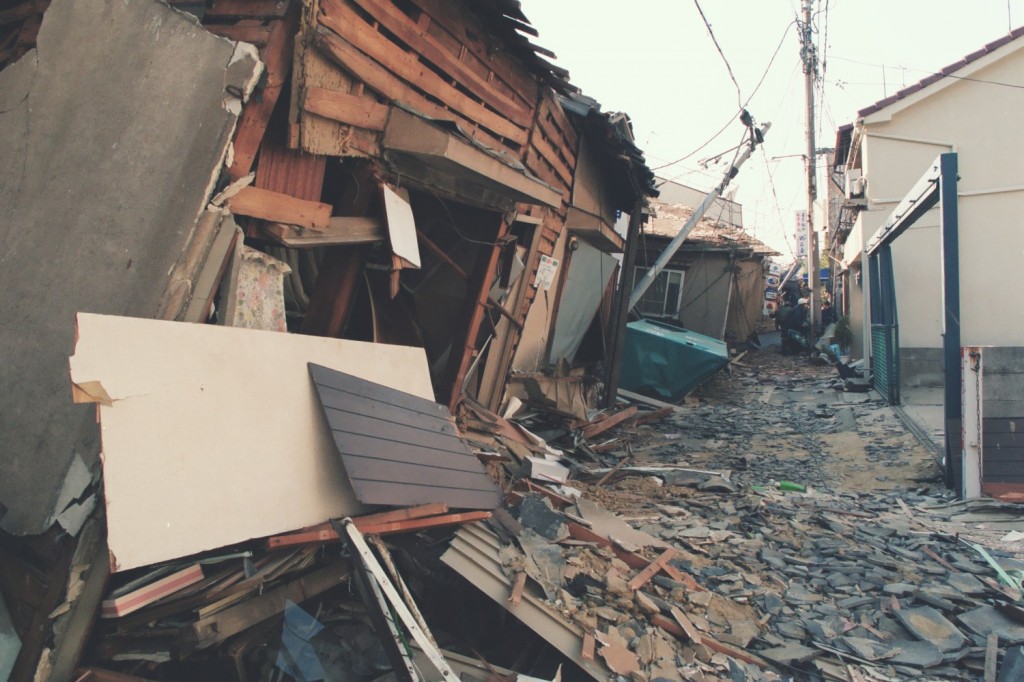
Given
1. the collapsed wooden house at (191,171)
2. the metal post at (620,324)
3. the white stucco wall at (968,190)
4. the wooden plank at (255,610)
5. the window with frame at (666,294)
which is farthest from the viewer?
the window with frame at (666,294)

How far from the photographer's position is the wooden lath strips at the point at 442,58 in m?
4.43

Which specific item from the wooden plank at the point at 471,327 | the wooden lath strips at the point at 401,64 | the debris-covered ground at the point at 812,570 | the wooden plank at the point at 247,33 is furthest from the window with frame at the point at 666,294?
the wooden plank at the point at 247,33

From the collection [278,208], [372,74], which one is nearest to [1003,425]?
[372,74]

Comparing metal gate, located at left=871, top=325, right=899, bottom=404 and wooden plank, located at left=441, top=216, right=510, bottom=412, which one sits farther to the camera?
metal gate, located at left=871, top=325, right=899, bottom=404

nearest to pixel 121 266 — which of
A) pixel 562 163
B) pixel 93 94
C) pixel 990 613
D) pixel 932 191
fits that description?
pixel 93 94

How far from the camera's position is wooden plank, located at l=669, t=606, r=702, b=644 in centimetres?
360

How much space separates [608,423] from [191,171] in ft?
26.4

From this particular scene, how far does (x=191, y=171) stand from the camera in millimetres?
3367

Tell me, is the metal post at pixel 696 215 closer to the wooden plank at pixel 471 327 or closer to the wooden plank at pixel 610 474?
the wooden plank at pixel 610 474

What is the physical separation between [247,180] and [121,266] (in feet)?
2.56

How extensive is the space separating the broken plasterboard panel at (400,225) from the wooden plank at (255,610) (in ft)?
7.43

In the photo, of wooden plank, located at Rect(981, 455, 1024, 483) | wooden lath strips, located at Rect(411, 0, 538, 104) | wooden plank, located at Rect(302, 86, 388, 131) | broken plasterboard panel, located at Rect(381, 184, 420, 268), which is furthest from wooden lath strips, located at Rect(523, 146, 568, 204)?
wooden plank, located at Rect(981, 455, 1024, 483)

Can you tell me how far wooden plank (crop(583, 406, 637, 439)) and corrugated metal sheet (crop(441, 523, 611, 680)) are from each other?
5.84 metres

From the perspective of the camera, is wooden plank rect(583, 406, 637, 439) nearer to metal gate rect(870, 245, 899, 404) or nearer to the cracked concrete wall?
metal gate rect(870, 245, 899, 404)
